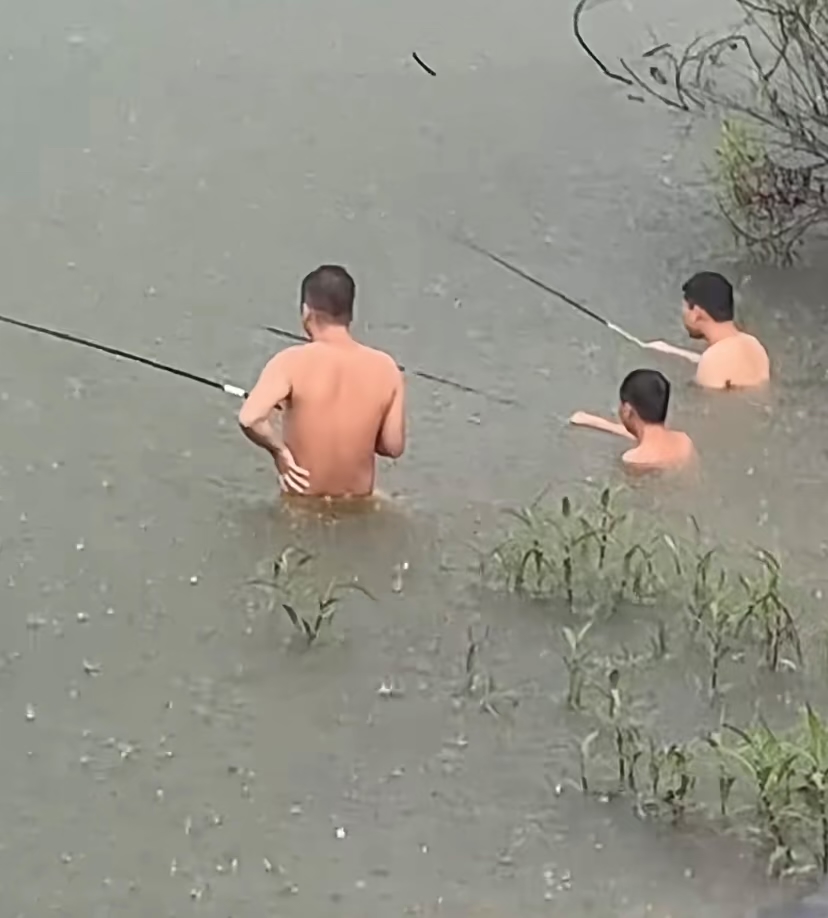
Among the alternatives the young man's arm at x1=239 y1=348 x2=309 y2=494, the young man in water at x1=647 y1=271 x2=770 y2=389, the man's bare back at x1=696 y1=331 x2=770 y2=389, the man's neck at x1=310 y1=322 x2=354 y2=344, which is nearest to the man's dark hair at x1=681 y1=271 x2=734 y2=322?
the young man in water at x1=647 y1=271 x2=770 y2=389

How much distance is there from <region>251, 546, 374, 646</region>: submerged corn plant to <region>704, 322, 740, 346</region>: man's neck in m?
2.26

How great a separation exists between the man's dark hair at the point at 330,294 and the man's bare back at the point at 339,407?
0.35ft

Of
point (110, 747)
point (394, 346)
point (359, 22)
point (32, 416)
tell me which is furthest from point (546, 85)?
point (110, 747)

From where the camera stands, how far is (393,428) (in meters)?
6.63

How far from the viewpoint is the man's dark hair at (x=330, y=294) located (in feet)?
21.2

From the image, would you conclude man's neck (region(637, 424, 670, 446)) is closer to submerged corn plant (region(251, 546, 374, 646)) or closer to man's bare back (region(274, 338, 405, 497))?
man's bare back (region(274, 338, 405, 497))

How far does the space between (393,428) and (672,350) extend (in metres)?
1.90

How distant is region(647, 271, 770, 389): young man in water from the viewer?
784 centimetres

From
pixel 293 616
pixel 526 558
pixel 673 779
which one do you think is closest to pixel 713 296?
pixel 526 558

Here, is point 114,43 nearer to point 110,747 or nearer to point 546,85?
point 546,85

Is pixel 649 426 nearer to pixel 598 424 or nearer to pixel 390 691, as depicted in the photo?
pixel 598 424

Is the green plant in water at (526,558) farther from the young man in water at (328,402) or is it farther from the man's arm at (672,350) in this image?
the man's arm at (672,350)

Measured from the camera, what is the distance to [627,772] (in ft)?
16.6

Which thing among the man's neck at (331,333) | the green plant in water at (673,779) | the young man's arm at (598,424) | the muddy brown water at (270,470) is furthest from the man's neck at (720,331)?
the green plant in water at (673,779)
